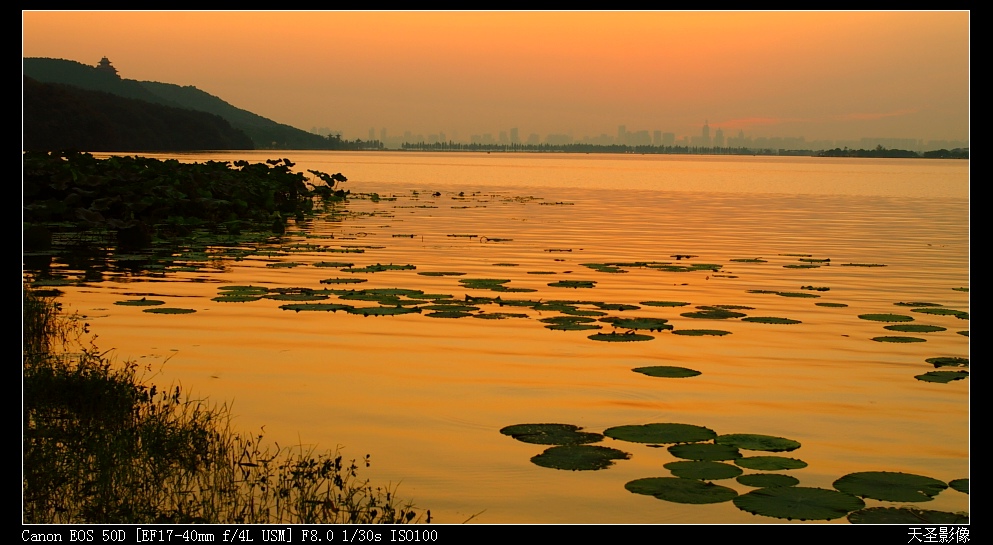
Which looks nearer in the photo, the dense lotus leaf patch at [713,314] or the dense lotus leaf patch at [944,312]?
the dense lotus leaf patch at [713,314]

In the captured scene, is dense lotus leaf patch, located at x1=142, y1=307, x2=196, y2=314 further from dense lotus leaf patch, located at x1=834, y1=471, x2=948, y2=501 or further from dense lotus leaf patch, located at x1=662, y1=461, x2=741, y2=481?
dense lotus leaf patch, located at x1=834, y1=471, x2=948, y2=501

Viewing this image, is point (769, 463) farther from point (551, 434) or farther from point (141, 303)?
point (141, 303)

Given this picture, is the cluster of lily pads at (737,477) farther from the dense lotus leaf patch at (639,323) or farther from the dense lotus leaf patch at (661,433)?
the dense lotus leaf patch at (639,323)

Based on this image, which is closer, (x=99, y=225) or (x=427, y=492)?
(x=427, y=492)

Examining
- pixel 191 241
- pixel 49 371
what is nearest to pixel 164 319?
pixel 49 371

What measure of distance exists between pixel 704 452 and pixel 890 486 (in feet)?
4.41

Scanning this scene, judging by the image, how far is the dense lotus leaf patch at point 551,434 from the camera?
8.16 meters

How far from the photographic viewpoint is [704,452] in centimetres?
772

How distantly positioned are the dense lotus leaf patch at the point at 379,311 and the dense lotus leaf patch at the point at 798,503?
7.77 metres

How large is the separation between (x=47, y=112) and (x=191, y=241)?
100538mm

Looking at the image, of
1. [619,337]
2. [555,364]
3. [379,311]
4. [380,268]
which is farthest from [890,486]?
→ [380,268]

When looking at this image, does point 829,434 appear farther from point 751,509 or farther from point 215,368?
point 215,368

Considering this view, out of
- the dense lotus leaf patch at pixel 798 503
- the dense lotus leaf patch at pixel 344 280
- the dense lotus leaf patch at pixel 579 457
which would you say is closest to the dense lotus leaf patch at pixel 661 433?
the dense lotus leaf patch at pixel 579 457

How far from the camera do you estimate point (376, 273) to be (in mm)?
18109
